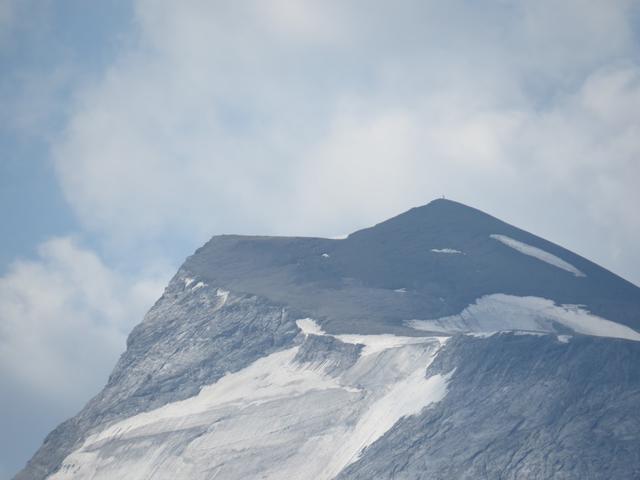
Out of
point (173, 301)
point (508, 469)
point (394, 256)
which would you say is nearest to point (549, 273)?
point (394, 256)

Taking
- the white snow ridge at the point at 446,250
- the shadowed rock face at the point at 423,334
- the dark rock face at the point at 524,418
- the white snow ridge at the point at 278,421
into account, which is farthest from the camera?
the white snow ridge at the point at 446,250

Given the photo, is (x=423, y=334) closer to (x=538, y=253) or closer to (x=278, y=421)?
(x=278, y=421)

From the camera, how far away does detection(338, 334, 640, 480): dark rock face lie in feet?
218

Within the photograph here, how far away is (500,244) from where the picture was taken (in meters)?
124

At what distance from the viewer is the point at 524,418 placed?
2803 inches

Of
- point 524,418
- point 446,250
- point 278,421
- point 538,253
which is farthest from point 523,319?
point 524,418

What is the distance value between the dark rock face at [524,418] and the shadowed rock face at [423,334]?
93 mm

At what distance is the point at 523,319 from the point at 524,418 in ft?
109

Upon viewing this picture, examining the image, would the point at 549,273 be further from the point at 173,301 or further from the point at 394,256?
the point at 173,301

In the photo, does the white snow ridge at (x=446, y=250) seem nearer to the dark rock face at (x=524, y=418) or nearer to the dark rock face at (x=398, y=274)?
the dark rock face at (x=398, y=274)

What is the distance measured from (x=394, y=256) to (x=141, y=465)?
3798 cm

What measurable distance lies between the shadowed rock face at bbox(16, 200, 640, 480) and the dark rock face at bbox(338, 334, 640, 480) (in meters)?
0.09

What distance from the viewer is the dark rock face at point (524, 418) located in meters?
66.5

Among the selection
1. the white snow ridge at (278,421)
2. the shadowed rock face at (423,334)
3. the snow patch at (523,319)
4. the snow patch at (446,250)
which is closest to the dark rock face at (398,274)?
the shadowed rock face at (423,334)
